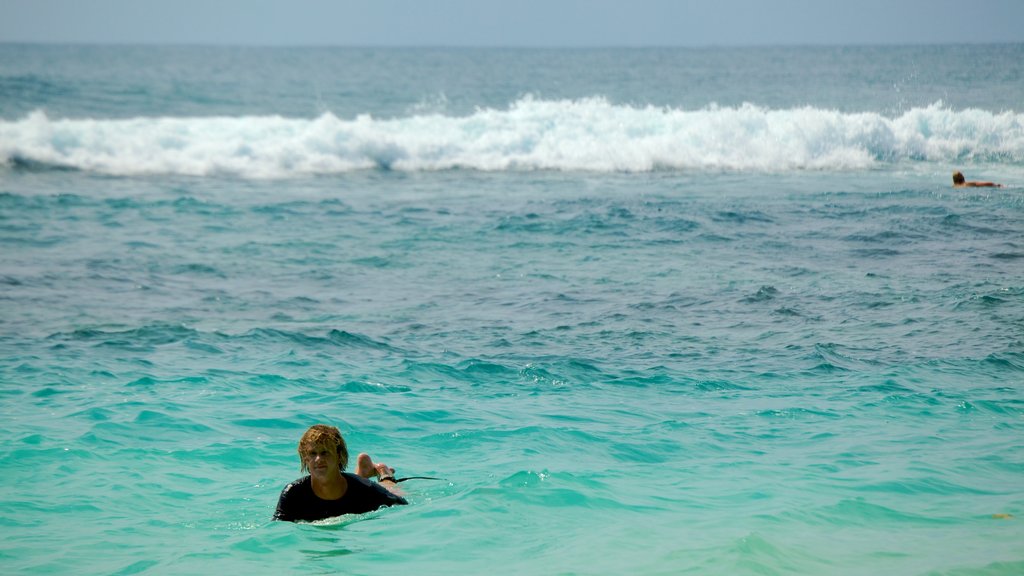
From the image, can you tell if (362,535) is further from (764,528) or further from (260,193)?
(260,193)

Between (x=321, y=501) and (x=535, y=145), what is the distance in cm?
2744

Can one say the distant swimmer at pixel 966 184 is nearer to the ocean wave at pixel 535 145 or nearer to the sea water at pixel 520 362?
the sea water at pixel 520 362

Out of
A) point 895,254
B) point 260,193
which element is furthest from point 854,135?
point 260,193

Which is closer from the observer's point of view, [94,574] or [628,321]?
[94,574]

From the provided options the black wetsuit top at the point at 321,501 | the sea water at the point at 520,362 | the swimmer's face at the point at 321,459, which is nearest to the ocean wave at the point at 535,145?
the sea water at the point at 520,362

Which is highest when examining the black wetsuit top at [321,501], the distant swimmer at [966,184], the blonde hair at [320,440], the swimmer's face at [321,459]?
the distant swimmer at [966,184]

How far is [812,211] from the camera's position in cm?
2295

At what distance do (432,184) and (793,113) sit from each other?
14275mm

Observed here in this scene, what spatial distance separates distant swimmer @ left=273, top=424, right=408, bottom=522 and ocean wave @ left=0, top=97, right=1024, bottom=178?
78.8 ft

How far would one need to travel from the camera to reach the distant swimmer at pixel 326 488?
708 centimetres

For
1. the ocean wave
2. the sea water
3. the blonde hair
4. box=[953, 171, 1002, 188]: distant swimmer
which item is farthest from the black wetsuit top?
the ocean wave

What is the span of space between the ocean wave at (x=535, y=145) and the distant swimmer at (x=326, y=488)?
24.0 meters

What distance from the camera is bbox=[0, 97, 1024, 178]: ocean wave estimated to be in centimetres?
3152

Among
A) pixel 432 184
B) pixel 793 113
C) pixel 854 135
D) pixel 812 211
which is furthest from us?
pixel 793 113
